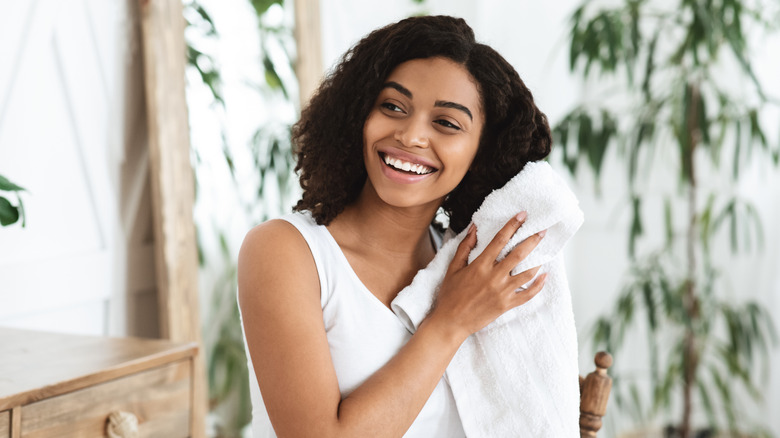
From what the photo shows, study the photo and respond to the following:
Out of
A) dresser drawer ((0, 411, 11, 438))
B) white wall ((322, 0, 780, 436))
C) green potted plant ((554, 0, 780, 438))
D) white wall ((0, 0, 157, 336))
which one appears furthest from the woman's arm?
white wall ((322, 0, 780, 436))

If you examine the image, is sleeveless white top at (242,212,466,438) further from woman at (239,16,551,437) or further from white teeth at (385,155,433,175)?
white teeth at (385,155,433,175)

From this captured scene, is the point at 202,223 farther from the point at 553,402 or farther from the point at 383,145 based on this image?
the point at 553,402

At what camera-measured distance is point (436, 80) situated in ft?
3.76

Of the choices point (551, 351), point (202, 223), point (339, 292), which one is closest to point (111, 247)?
point (202, 223)

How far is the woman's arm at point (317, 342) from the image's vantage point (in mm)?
1020

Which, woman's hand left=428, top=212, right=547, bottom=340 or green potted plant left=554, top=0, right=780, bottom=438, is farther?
green potted plant left=554, top=0, right=780, bottom=438

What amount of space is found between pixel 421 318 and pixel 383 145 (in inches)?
10.3

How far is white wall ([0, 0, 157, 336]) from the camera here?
4.86ft

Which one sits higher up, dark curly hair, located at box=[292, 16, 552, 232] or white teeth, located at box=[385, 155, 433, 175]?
dark curly hair, located at box=[292, 16, 552, 232]

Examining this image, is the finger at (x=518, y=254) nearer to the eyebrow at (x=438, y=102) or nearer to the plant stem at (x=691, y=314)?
the eyebrow at (x=438, y=102)

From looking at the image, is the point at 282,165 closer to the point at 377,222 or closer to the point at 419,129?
the point at 377,222

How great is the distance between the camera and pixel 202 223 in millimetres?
1832

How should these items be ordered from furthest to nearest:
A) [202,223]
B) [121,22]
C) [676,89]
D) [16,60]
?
1. [676,89]
2. [202,223]
3. [121,22]
4. [16,60]

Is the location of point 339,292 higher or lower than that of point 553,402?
higher
